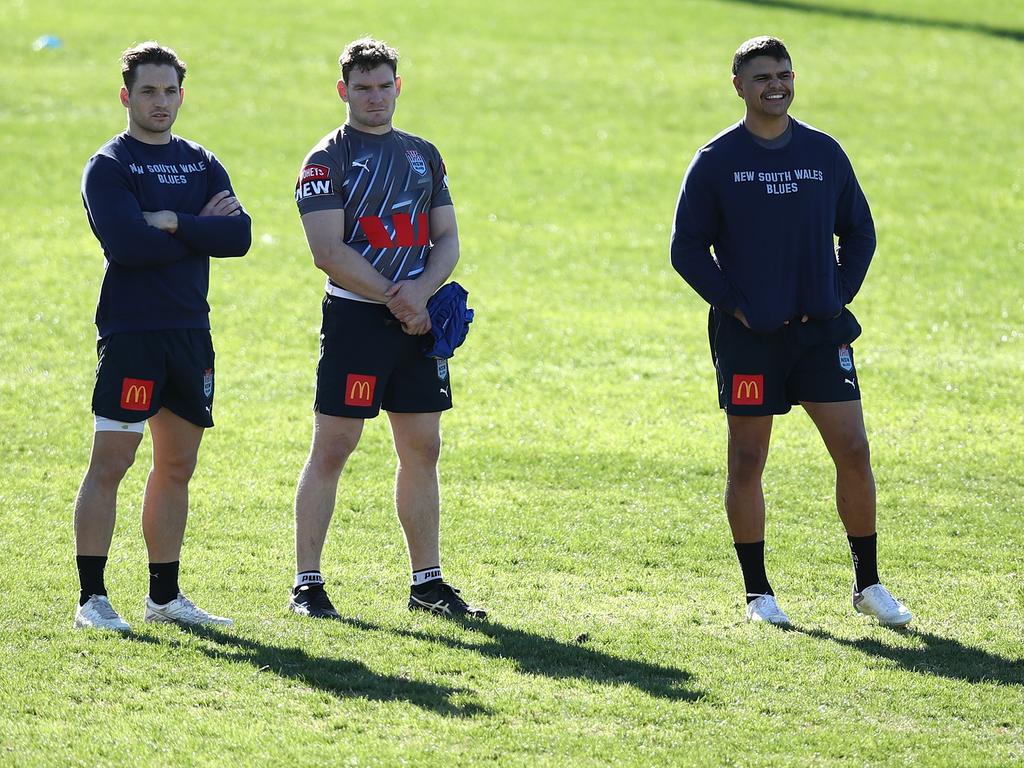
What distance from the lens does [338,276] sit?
19.4 feet

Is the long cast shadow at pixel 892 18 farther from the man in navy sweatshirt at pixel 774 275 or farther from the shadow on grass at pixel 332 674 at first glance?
the shadow on grass at pixel 332 674

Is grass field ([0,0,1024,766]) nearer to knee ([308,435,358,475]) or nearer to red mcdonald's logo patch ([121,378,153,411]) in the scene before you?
knee ([308,435,358,475])

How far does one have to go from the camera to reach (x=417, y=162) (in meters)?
6.07

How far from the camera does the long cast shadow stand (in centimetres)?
2852

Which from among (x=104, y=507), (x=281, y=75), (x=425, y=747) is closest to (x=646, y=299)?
(x=104, y=507)

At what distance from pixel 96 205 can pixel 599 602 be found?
2683 mm

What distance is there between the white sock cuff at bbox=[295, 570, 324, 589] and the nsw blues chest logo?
5.71 feet

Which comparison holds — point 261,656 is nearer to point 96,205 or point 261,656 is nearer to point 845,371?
point 96,205

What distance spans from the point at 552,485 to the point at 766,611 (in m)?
2.58

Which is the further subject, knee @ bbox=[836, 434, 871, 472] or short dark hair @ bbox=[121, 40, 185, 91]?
knee @ bbox=[836, 434, 871, 472]

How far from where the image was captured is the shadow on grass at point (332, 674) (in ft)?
16.3

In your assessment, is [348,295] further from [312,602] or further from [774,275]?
[774,275]

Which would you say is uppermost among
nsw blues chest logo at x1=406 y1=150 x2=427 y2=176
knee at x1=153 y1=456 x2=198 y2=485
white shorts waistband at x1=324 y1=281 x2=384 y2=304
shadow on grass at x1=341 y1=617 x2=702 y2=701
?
nsw blues chest logo at x1=406 y1=150 x2=427 y2=176

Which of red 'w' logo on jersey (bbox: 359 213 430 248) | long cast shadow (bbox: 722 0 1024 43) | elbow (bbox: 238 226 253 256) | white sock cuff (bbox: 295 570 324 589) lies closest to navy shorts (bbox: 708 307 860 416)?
red 'w' logo on jersey (bbox: 359 213 430 248)
